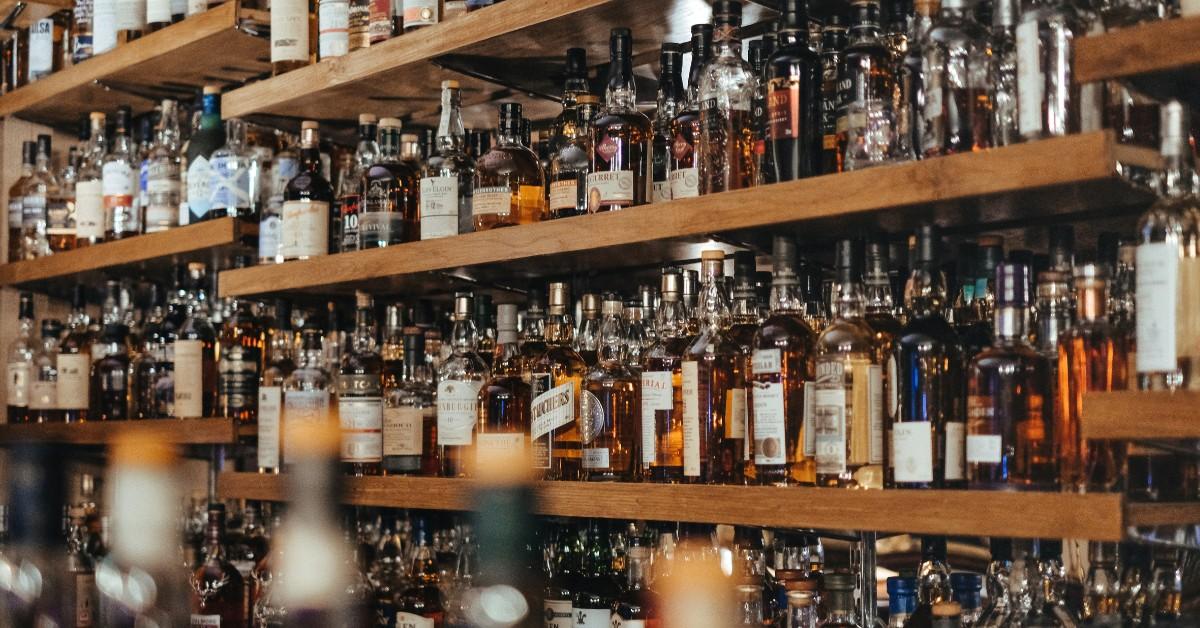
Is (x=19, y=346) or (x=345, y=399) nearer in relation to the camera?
(x=345, y=399)

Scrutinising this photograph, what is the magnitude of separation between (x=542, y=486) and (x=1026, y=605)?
0.72 meters

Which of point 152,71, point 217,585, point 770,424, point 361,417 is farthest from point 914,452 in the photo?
point 152,71

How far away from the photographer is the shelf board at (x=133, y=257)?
9.47ft

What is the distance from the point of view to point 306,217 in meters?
2.68

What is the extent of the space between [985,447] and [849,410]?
196 millimetres

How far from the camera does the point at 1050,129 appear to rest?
163cm

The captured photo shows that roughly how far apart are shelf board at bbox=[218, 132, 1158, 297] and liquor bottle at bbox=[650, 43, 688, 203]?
0.11 metres

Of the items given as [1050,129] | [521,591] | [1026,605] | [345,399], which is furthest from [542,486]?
[1050,129]

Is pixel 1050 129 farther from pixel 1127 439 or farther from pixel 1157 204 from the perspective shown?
pixel 1127 439

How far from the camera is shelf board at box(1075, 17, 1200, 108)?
1.47 meters

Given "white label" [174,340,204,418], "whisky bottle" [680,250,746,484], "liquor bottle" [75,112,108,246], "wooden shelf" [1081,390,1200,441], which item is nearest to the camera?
"wooden shelf" [1081,390,1200,441]

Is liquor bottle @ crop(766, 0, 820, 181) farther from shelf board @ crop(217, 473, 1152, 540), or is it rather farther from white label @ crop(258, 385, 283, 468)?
white label @ crop(258, 385, 283, 468)

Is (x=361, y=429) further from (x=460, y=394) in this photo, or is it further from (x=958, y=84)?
(x=958, y=84)

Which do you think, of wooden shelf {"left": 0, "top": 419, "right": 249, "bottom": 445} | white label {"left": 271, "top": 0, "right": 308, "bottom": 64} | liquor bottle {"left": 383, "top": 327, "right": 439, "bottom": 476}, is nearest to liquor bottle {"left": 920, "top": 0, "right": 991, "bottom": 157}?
liquor bottle {"left": 383, "top": 327, "right": 439, "bottom": 476}
